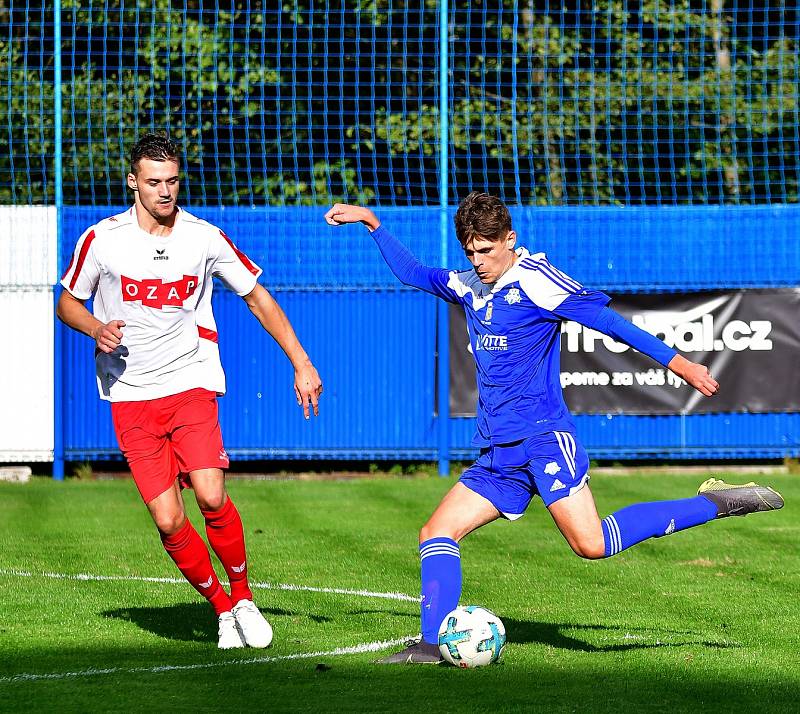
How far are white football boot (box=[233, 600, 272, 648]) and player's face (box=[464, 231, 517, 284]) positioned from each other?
1944 mm

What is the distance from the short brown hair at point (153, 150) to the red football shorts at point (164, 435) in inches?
44.4

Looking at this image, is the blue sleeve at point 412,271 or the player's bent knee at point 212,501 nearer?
the blue sleeve at point 412,271

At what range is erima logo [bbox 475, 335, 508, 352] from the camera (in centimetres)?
671

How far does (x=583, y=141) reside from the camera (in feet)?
65.8

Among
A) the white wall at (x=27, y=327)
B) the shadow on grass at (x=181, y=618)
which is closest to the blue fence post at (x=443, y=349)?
the white wall at (x=27, y=327)

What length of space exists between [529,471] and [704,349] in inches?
406

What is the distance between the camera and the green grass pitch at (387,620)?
601cm

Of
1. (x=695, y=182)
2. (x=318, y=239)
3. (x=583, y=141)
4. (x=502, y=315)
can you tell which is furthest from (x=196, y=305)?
(x=695, y=182)

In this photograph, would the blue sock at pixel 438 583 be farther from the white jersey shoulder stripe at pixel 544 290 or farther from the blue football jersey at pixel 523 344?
the white jersey shoulder stripe at pixel 544 290

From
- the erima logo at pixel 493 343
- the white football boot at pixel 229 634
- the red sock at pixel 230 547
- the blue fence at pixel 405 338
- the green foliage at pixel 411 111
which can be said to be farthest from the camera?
the green foliage at pixel 411 111

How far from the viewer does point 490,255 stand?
262 inches

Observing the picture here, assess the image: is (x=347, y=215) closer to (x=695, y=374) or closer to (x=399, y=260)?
(x=399, y=260)

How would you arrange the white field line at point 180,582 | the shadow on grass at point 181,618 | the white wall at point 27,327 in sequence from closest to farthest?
the shadow on grass at point 181,618, the white field line at point 180,582, the white wall at point 27,327

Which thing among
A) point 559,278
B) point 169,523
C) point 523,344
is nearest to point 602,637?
point 523,344
